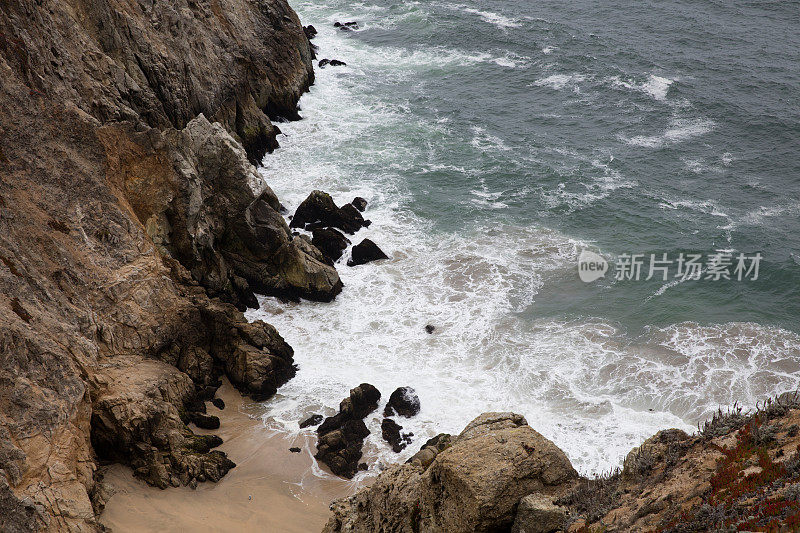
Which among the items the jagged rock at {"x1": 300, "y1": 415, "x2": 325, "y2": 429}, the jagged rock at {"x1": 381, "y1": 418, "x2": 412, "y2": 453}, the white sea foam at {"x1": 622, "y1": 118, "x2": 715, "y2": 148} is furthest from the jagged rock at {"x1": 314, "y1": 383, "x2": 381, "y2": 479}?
the white sea foam at {"x1": 622, "y1": 118, "x2": 715, "y2": 148}

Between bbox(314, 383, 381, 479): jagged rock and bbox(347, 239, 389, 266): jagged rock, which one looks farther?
bbox(347, 239, 389, 266): jagged rock

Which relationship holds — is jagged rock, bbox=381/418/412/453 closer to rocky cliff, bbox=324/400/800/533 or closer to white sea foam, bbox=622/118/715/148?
rocky cliff, bbox=324/400/800/533

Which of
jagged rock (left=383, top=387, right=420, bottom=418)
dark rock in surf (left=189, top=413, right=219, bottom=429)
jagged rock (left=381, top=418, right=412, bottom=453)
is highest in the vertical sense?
dark rock in surf (left=189, top=413, right=219, bottom=429)

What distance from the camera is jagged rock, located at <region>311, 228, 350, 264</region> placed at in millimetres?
34656

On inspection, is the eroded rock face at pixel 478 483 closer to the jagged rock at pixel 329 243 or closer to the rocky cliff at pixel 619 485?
the rocky cliff at pixel 619 485

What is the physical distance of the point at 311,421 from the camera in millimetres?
24547

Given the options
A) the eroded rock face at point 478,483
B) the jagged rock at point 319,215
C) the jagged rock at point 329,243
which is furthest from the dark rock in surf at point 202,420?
the jagged rock at point 319,215

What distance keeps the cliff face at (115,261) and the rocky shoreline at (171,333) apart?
7 centimetres

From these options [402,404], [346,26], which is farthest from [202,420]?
[346,26]

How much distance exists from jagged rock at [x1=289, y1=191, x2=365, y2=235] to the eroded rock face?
22.9m

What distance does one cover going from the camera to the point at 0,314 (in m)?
18.0

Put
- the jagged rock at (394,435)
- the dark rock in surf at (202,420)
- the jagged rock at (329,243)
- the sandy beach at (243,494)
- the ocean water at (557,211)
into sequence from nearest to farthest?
the sandy beach at (243,494), the dark rock in surf at (202,420), the jagged rock at (394,435), the ocean water at (557,211), the jagged rock at (329,243)

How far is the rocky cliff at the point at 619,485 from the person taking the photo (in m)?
10.9

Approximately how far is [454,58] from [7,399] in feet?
183
